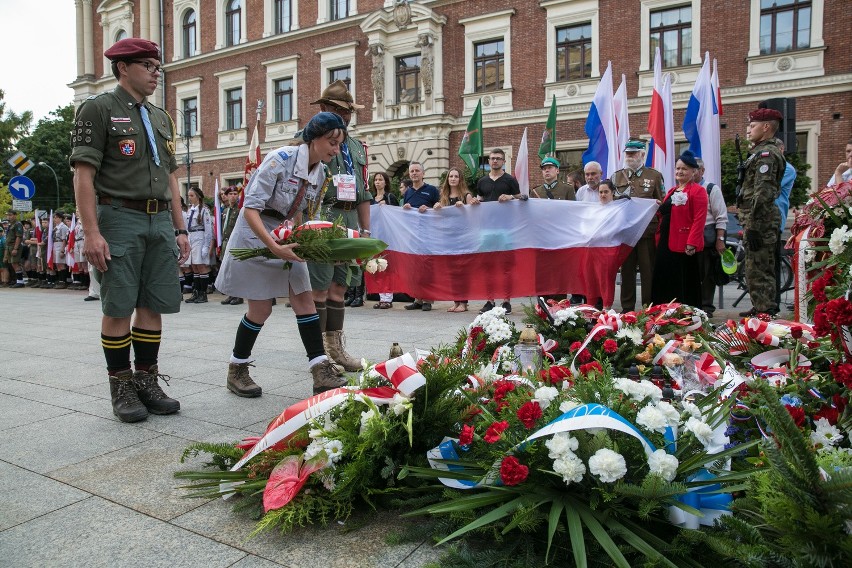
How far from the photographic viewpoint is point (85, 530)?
237cm

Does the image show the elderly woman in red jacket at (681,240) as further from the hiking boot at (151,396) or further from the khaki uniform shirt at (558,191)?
the hiking boot at (151,396)

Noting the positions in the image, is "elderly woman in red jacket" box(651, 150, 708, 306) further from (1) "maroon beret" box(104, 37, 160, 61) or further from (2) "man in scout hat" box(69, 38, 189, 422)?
(1) "maroon beret" box(104, 37, 160, 61)

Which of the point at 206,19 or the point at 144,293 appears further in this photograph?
the point at 206,19

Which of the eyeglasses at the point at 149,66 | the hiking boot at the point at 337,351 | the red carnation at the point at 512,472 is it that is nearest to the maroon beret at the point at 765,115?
the hiking boot at the point at 337,351

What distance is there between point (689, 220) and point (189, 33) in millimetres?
33263

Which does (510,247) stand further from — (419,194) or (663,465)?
(663,465)

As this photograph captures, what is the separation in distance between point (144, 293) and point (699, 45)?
2127cm

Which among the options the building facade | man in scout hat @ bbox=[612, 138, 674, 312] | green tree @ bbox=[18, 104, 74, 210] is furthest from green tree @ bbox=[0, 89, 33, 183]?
man in scout hat @ bbox=[612, 138, 674, 312]

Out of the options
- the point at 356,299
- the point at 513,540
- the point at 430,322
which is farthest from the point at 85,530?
the point at 356,299

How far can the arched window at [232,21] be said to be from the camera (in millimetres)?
32125

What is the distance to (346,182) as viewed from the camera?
5.20 meters

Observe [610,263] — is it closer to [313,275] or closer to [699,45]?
[313,275]

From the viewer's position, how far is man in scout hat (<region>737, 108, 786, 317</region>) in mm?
6773

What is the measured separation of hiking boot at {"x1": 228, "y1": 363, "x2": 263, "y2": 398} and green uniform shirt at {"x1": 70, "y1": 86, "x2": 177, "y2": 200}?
4.01ft
